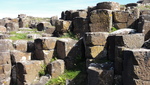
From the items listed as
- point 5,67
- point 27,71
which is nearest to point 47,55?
point 27,71

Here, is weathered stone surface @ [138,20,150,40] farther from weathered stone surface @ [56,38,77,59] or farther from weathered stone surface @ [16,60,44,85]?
weathered stone surface @ [16,60,44,85]

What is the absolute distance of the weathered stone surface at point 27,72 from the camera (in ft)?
24.5

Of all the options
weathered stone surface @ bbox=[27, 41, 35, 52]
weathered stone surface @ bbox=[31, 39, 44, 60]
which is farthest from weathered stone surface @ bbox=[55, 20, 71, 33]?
weathered stone surface @ bbox=[31, 39, 44, 60]

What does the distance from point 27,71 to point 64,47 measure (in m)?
1.91

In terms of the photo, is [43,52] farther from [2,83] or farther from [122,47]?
[122,47]

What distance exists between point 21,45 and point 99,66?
14.5ft

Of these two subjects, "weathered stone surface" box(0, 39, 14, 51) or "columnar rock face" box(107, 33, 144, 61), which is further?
"weathered stone surface" box(0, 39, 14, 51)

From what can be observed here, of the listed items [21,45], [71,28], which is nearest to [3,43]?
[21,45]

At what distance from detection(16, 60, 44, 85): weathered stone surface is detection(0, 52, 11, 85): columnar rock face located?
686mm

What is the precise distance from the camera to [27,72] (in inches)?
295

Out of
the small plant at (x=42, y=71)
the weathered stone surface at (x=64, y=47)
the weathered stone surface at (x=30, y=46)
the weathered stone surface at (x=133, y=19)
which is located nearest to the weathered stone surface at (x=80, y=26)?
the weathered stone surface at (x=64, y=47)

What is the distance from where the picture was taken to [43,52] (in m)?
8.06

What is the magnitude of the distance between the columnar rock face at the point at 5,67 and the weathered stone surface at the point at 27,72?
2.25ft

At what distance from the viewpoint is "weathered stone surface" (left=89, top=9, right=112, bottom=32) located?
302 inches
